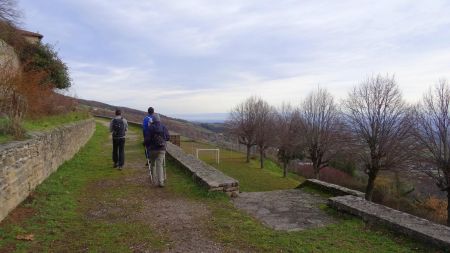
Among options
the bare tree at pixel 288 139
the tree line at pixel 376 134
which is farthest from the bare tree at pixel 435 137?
the bare tree at pixel 288 139

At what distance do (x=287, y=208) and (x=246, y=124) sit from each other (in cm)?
2987

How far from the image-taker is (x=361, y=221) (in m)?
5.91

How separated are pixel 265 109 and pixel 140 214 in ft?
107

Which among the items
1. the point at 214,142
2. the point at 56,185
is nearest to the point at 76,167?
the point at 56,185

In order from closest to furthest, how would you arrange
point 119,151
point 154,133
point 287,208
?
point 287,208, point 154,133, point 119,151

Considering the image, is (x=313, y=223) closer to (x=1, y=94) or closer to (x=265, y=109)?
Answer: (x=1, y=94)

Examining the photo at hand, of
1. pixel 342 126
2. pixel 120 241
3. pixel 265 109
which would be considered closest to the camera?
pixel 120 241

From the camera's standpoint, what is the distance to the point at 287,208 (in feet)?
22.7

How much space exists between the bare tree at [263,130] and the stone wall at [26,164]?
25063mm

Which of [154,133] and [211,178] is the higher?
[154,133]

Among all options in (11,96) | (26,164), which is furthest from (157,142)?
(11,96)

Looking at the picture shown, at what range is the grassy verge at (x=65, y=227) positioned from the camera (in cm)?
470

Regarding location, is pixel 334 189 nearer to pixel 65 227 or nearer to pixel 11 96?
pixel 65 227

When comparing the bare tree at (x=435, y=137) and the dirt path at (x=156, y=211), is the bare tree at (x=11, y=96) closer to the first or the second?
the dirt path at (x=156, y=211)
